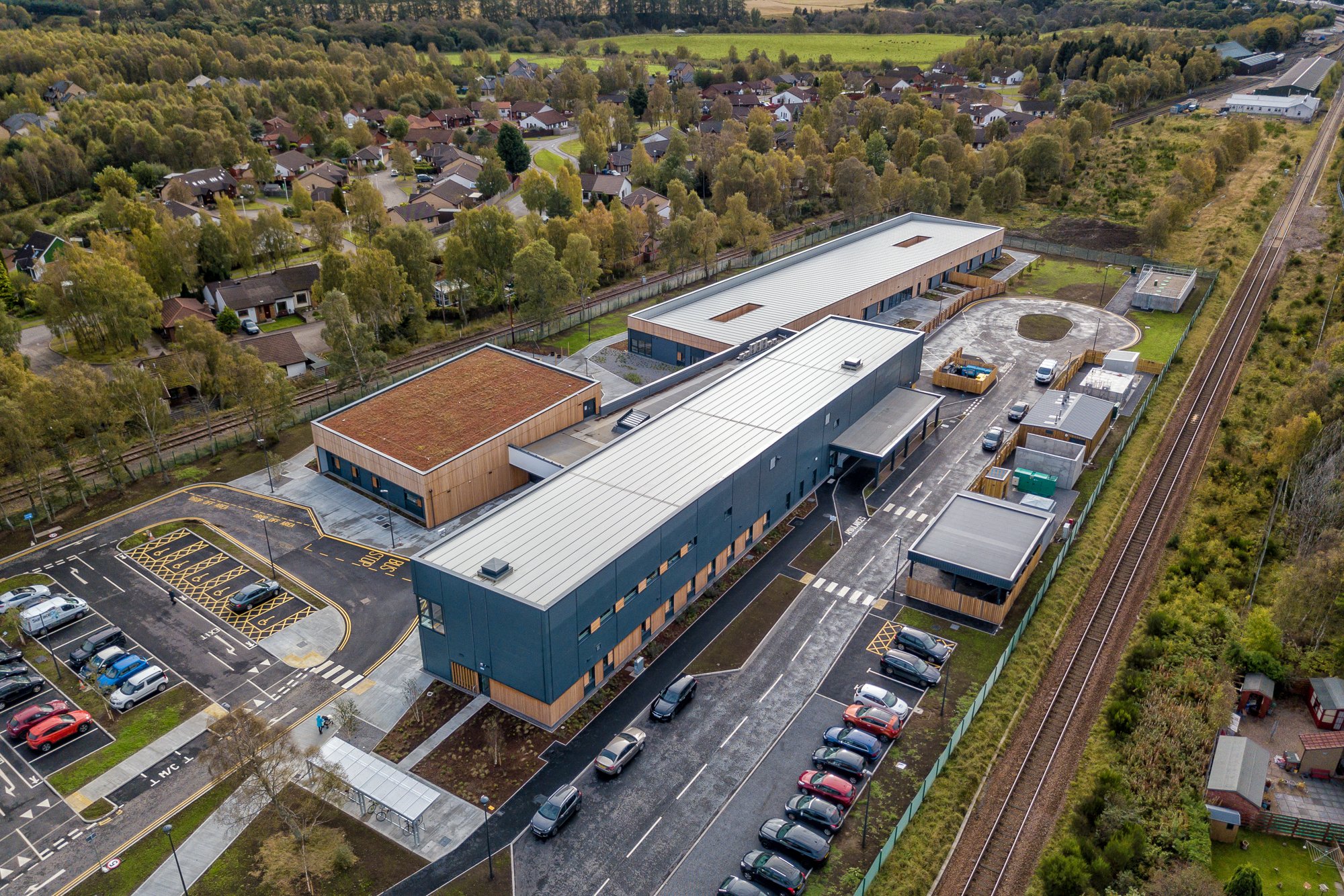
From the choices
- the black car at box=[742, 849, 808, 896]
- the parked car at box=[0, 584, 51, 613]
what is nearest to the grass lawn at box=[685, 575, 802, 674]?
the black car at box=[742, 849, 808, 896]

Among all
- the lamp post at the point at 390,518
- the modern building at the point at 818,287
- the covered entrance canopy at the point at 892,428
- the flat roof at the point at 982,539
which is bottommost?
the lamp post at the point at 390,518

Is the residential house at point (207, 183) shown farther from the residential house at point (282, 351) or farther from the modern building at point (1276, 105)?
the modern building at point (1276, 105)

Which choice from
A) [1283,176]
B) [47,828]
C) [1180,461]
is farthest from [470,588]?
[1283,176]

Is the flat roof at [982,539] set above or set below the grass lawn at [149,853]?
above

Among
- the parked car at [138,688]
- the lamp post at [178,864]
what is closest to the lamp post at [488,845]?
the lamp post at [178,864]

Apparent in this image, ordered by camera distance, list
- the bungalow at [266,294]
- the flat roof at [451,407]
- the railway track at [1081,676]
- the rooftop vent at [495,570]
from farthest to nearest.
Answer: the bungalow at [266,294], the flat roof at [451,407], the rooftop vent at [495,570], the railway track at [1081,676]

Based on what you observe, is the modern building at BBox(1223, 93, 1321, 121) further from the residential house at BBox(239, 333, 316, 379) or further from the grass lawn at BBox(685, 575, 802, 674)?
the residential house at BBox(239, 333, 316, 379)

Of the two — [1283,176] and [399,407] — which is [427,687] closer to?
[399,407]
